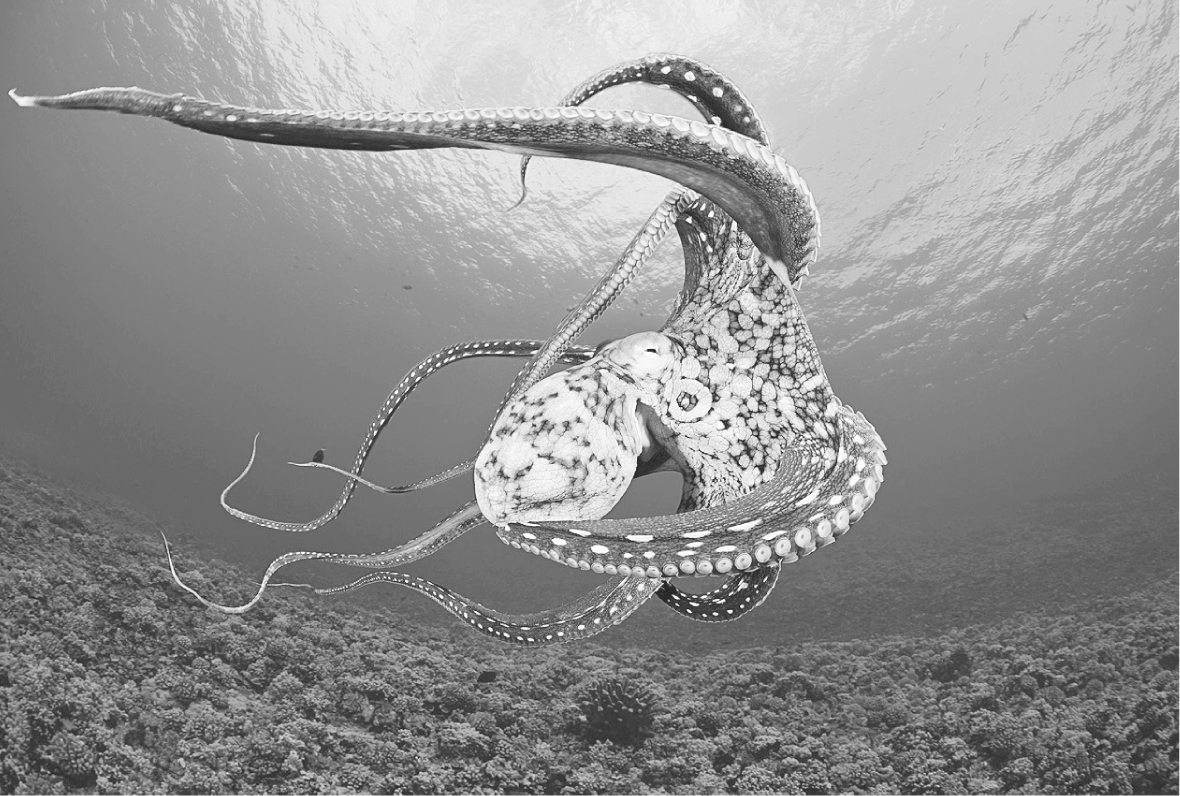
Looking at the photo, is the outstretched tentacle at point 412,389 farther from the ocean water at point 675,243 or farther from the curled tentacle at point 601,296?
the ocean water at point 675,243

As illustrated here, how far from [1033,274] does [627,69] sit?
112 ft

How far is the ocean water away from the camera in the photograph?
14.2m

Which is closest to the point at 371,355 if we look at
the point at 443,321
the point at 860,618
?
the point at 443,321

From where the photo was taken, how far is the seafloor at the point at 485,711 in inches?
151

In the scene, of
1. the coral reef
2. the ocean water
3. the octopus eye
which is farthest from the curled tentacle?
the coral reef

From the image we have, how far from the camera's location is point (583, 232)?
A: 23344mm

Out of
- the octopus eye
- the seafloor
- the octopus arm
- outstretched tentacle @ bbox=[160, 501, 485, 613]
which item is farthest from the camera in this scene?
the seafloor

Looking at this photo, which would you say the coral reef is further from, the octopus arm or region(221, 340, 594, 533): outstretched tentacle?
the octopus arm

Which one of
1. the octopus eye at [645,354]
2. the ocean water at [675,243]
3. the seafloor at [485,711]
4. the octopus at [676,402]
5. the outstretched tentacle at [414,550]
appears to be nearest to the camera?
the octopus at [676,402]

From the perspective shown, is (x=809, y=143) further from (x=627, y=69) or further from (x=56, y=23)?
(x=56, y=23)

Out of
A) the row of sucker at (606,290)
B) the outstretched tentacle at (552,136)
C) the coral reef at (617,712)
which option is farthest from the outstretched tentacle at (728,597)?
the coral reef at (617,712)

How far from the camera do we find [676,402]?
125 centimetres

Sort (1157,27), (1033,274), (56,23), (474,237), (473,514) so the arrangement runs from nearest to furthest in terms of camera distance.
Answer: (473,514) < (1157,27) < (56,23) < (1033,274) < (474,237)

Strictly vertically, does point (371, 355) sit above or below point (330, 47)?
above
